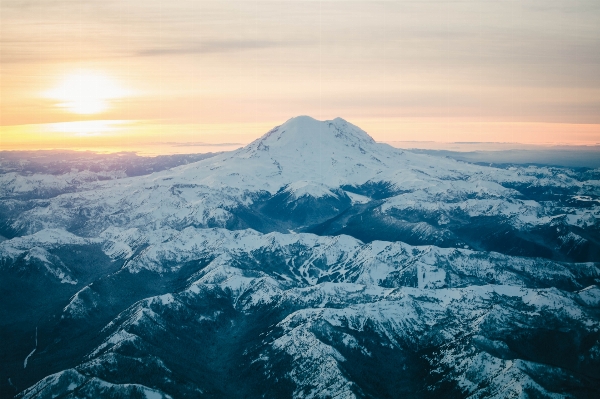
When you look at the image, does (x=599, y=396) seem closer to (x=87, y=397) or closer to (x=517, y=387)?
(x=517, y=387)

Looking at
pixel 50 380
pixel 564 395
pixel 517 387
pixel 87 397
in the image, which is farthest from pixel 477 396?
pixel 50 380

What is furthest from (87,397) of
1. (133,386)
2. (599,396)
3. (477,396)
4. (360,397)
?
(599,396)

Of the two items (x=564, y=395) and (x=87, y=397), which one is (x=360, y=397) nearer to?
(x=564, y=395)

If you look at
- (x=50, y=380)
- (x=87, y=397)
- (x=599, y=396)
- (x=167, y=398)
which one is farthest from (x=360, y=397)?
(x=50, y=380)

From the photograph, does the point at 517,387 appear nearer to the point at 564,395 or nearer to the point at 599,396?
the point at 564,395

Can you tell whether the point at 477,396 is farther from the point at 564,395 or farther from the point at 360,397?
the point at 360,397
